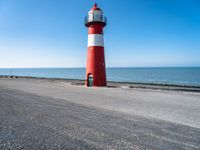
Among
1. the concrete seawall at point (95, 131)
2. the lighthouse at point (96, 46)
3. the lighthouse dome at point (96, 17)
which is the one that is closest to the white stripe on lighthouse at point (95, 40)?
the lighthouse at point (96, 46)

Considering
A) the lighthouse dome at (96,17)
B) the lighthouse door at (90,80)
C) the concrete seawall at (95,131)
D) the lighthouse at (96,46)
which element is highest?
the lighthouse dome at (96,17)

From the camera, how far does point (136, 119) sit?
18.9 feet

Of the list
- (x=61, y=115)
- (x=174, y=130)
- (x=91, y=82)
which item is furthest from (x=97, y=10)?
(x=174, y=130)

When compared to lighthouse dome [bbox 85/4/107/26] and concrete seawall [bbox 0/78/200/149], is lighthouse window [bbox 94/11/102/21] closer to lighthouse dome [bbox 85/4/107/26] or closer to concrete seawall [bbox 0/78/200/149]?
lighthouse dome [bbox 85/4/107/26]

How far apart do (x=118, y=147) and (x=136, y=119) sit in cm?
233

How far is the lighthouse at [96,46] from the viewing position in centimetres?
1664

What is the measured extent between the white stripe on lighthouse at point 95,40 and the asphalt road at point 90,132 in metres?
11.5

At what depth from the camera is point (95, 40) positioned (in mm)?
16641

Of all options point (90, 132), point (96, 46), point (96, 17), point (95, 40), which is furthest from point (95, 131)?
point (96, 17)

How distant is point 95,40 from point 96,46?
0.56 metres

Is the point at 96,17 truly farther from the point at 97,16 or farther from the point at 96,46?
the point at 96,46

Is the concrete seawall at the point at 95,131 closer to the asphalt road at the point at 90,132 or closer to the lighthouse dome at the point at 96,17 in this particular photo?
the asphalt road at the point at 90,132

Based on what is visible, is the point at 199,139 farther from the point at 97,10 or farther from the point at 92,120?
the point at 97,10

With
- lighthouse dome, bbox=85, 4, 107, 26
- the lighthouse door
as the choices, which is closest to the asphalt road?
the lighthouse door
